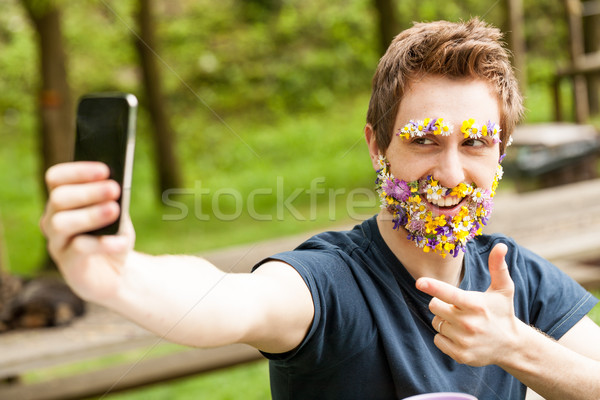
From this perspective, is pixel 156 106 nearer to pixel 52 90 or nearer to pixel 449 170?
pixel 52 90

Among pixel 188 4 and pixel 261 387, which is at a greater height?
pixel 188 4

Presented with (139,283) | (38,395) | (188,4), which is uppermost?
(188,4)

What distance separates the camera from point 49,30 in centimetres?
652

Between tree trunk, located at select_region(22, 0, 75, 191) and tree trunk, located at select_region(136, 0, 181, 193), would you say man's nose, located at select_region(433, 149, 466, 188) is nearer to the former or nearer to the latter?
tree trunk, located at select_region(22, 0, 75, 191)

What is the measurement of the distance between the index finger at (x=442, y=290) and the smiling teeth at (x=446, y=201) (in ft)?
1.04

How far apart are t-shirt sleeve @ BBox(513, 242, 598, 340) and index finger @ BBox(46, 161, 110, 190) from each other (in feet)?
4.00

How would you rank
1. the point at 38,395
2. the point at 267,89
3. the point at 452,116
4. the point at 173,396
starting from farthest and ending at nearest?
the point at 267,89 → the point at 173,396 → the point at 38,395 → the point at 452,116

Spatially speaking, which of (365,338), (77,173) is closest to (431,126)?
(365,338)

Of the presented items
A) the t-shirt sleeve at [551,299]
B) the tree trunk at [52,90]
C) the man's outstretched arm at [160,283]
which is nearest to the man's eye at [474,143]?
the t-shirt sleeve at [551,299]

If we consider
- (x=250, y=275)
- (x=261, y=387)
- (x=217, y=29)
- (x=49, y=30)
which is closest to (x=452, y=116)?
(x=250, y=275)

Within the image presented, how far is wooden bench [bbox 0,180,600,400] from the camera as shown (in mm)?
3529

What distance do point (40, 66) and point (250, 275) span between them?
240 inches

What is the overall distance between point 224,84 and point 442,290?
44.9 feet

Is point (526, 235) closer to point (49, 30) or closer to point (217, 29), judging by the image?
point (49, 30)
